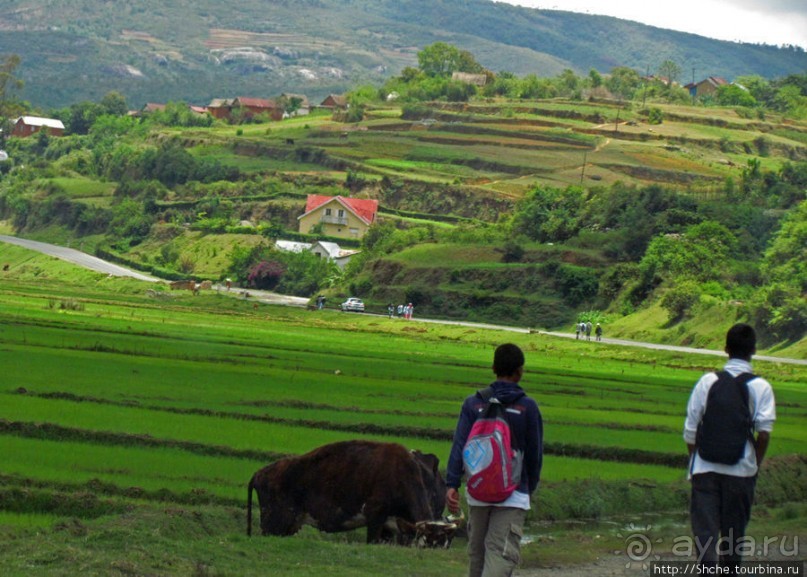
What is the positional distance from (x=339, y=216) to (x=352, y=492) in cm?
10055

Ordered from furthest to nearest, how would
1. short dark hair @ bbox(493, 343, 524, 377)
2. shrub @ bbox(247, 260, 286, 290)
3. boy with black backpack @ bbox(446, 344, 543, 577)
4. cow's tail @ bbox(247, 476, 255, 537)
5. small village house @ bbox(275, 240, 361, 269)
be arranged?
small village house @ bbox(275, 240, 361, 269) → shrub @ bbox(247, 260, 286, 290) → cow's tail @ bbox(247, 476, 255, 537) → short dark hair @ bbox(493, 343, 524, 377) → boy with black backpack @ bbox(446, 344, 543, 577)

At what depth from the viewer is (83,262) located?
105375 millimetres

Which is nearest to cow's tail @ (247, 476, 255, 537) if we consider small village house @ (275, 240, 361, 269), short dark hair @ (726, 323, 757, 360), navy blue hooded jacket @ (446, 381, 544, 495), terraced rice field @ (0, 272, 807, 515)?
terraced rice field @ (0, 272, 807, 515)

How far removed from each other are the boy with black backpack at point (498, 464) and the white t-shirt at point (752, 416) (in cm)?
142

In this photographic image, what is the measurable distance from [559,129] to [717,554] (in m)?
136

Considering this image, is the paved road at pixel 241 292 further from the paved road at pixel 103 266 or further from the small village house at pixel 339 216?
the small village house at pixel 339 216

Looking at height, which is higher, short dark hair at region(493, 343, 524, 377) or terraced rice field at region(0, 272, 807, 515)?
short dark hair at region(493, 343, 524, 377)

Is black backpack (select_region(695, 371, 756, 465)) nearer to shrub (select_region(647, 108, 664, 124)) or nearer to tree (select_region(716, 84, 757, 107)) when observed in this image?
shrub (select_region(647, 108, 664, 124))

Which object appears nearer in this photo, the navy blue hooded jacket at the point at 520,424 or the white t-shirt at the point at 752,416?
the navy blue hooded jacket at the point at 520,424

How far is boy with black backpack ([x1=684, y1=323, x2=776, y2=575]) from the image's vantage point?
1190cm

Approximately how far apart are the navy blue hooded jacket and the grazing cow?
382 centimetres

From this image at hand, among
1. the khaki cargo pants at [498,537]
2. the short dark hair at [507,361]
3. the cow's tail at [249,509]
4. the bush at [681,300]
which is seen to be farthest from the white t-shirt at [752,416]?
the bush at [681,300]

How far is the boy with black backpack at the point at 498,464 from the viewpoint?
11453 millimetres

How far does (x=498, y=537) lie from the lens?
11.5 meters
